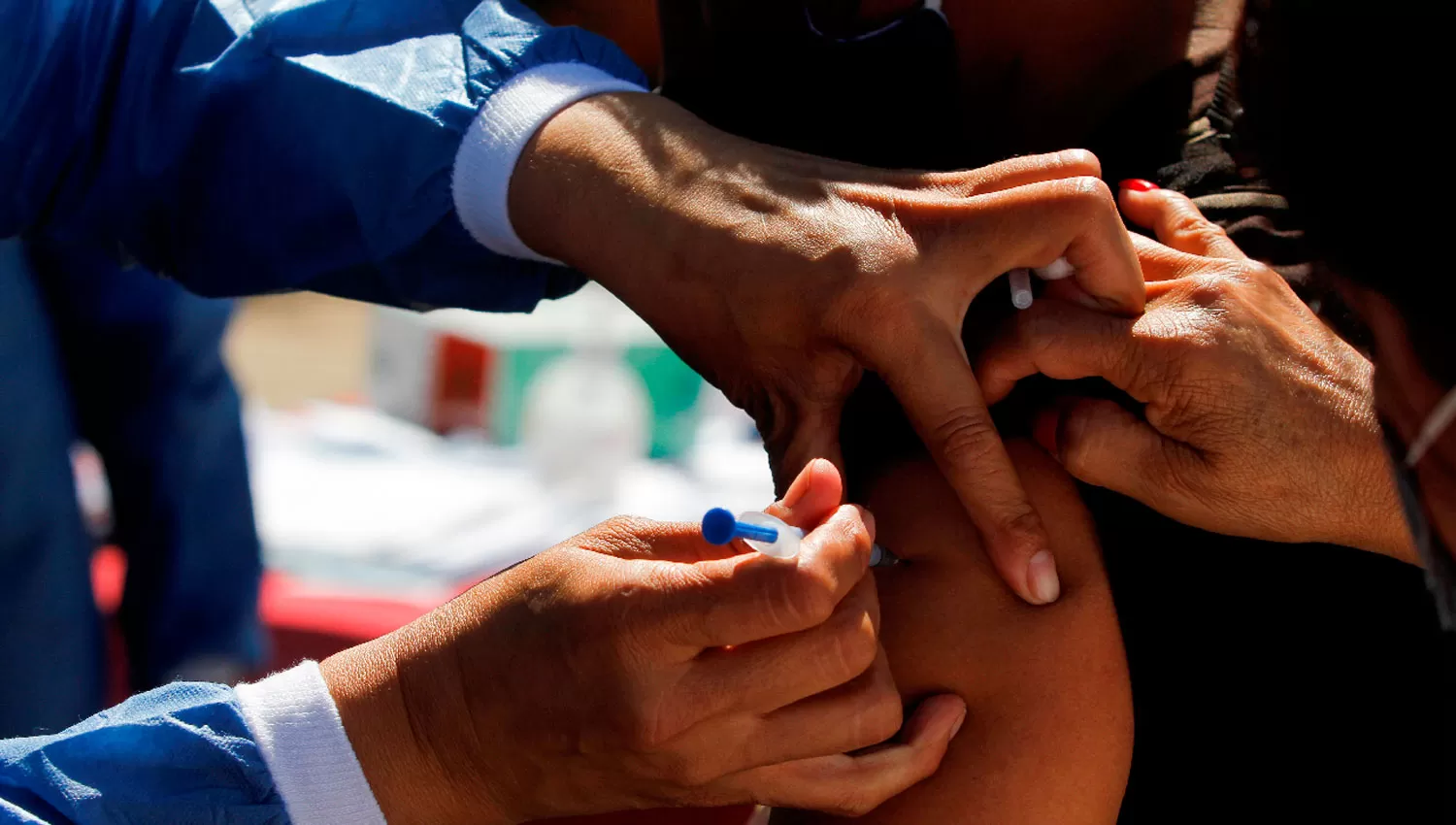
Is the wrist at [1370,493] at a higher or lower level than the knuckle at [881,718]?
higher

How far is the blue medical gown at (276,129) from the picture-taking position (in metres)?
1.17

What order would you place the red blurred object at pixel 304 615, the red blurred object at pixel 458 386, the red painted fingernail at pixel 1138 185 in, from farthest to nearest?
the red blurred object at pixel 458 386, the red blurred object at pixel 304 615, the red painted fingernail at pixel 1138 185

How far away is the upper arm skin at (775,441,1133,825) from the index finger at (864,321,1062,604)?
3cm

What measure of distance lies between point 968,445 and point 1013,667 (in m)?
0.16

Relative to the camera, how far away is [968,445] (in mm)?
810

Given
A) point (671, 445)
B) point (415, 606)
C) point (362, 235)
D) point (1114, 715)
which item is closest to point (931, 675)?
point (1114, 715)

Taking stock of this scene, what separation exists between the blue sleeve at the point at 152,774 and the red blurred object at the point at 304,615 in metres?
1.41

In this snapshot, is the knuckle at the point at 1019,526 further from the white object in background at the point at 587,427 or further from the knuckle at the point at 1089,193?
the white object in background at the point at 587,427

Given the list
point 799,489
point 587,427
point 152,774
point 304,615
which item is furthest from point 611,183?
point 587,427

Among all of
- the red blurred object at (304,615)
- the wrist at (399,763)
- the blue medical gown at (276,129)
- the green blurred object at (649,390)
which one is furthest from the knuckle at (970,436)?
the green blurred object at (649,390)

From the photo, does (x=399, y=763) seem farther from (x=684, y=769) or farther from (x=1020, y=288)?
(x=1020, y=288)

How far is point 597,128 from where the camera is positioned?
3.25 ft

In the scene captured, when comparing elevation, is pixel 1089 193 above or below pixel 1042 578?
above

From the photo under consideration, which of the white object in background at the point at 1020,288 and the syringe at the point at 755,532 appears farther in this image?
the white object in background at the point at 1020,288
